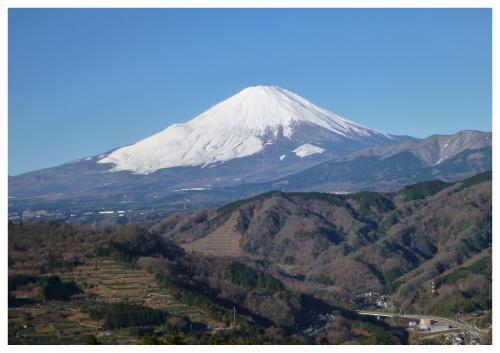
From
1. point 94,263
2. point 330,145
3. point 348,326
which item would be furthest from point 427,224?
point 330,145

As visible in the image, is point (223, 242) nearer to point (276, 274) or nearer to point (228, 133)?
point (276, 274)

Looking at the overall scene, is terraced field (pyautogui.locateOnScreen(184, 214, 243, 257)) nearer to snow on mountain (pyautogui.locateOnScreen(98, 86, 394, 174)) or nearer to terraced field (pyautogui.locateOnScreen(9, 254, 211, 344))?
terraced field (pyautogui.locateOnScreen(9, 254, 211, 344))

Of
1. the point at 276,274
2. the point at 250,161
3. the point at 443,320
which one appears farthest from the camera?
the point at 250,161

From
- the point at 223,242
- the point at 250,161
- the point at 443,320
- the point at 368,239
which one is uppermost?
the point at 250,161

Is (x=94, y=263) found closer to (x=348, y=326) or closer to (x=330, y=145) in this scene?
(x=348, y=326)

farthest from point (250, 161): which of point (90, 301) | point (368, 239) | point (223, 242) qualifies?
point (90, 301)

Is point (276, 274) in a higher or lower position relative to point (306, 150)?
lower

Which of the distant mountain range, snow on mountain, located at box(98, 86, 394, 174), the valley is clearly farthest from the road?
snow on mountain, located at box(98, 86, 394, 174)
